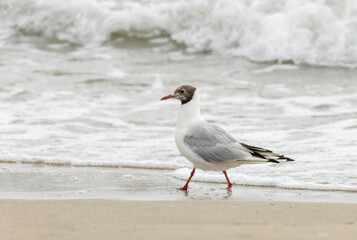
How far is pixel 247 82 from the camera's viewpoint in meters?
10.4

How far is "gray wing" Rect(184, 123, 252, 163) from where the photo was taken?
5332mm

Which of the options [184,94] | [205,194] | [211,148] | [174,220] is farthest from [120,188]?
[174,220]

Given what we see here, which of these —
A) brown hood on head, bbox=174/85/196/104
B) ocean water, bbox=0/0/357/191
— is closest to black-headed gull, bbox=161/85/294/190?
brown hood on head, bbox=174/85/196/104

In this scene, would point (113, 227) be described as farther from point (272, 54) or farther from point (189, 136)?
point (272, 54)

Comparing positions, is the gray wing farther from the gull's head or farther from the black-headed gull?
the gull's head

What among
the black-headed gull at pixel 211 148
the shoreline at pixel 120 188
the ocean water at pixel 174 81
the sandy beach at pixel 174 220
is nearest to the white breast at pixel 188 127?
the black-headed gull at pixel 211 148

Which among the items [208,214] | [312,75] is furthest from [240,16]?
[208,214]

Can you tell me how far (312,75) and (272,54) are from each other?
1.16 meters

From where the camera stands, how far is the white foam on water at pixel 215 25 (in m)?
11.7

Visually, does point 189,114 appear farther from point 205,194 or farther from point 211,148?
point 205,194

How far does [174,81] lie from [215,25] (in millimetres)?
2645

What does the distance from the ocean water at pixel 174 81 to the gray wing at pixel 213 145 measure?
453 millimetres

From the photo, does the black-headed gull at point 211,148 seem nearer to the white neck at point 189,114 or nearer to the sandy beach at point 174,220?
the white neck at point 189,114

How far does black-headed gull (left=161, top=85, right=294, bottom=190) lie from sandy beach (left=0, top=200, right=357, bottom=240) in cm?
76
